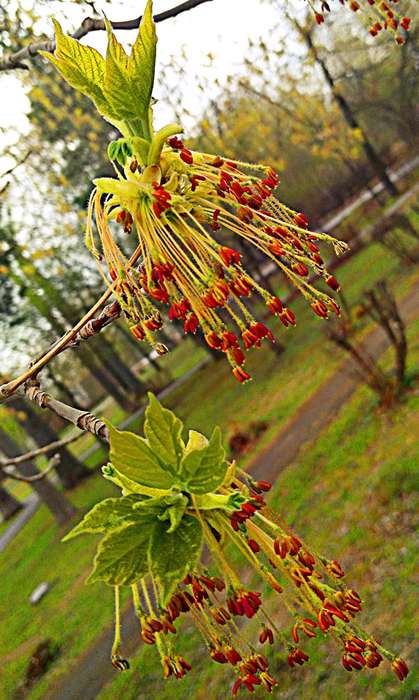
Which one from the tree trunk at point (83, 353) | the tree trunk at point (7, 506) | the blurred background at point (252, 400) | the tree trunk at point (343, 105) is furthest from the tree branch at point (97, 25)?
the tree trunk at point (7, 506)

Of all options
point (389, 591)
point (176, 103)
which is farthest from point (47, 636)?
point (176, 103)

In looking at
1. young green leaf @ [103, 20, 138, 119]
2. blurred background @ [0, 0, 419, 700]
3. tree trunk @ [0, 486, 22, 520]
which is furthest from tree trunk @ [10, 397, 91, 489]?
young green leaf @ [103, 20, 138, 119]

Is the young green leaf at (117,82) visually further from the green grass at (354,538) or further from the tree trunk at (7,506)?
the tree trunk at (7,506)

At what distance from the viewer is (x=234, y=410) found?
15.5 m

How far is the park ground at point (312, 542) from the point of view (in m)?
5.25

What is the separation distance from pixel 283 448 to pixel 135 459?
32.8 ft

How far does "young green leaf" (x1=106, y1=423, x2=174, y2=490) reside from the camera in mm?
1023

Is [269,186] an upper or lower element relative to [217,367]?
upper

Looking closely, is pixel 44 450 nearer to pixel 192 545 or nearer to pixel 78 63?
pixel 192 545

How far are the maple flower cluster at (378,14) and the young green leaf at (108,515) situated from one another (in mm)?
1631

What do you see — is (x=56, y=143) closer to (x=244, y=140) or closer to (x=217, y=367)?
(x=244, y=140)

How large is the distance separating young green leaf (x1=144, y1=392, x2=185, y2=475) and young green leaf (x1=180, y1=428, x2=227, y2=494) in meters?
0.02

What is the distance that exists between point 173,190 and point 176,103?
14413 millimetres

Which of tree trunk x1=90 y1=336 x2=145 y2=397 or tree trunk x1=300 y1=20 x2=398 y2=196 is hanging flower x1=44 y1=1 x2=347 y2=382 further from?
tree trunk x1=90 y1=336 x2=145 y2=397
